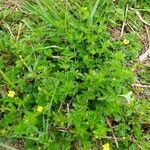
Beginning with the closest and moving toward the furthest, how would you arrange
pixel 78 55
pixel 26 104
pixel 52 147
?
pixel 52 147, pixel 26 104, pixel 78 55

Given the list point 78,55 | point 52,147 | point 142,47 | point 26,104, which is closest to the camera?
point 52,147

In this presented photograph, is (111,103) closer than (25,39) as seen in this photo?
Yes

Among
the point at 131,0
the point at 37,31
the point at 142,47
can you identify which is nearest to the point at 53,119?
the point at 37,31

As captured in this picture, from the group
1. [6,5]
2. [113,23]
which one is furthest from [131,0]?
[6,5]

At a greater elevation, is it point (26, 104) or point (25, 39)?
point (25, 39)

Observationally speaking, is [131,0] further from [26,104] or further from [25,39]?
[26,104]

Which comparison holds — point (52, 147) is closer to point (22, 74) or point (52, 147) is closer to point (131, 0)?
point (22, 74)

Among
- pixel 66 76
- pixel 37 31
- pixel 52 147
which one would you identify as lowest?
pixel 52 147
